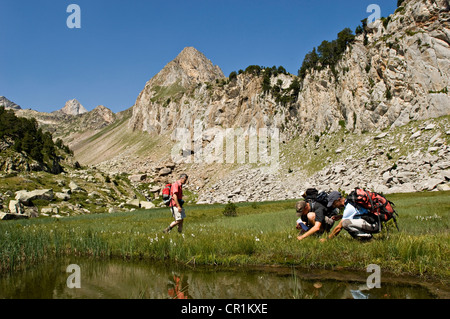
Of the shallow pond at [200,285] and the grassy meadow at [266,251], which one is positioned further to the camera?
the grassy meadow at [266,251]

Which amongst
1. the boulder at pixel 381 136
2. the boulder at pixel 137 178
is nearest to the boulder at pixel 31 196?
the boulder at pixel 137 178

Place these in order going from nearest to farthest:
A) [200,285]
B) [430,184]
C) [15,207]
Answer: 1. [200,285]
2. [15,207]
3. [430,184]

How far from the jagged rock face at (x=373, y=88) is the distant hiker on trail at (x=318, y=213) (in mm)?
50768

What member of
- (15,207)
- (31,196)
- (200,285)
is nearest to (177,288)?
(200,285)

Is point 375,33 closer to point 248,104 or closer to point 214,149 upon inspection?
point 248,104

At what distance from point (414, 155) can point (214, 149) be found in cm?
5715

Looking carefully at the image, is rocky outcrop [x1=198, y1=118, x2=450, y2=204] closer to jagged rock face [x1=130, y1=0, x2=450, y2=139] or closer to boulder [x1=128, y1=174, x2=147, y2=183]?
jagged rock face [x1=130, y1=0, x2=450, y2=139]

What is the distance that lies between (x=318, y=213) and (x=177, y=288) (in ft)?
18.2

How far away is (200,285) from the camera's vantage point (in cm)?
666

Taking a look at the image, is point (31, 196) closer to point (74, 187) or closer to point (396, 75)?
point (74, 187)

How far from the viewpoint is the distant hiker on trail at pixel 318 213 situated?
970 cm

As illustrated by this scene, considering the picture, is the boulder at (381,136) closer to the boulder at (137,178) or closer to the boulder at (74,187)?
the boulder at (74,187)

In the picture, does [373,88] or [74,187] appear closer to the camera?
[74,187]
